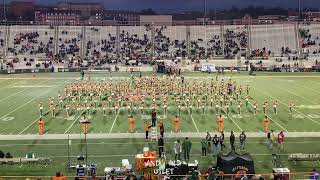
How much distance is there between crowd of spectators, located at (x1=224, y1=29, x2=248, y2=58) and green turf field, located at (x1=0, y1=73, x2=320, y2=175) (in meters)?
23.9

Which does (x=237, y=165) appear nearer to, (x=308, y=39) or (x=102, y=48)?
(x=102, y=48)

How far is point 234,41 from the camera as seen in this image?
66.9 m

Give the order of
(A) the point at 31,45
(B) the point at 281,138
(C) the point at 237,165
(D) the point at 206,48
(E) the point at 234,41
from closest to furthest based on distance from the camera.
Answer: (C) the point at 237,165 → (B) the point at 281,138 → (A) the point at 31,45 → (D) the point at 206,48 → (E) the point at 234,41

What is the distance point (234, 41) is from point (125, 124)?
45219 millimetres

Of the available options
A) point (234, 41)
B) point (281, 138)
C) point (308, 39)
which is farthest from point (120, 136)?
point (308, 39)

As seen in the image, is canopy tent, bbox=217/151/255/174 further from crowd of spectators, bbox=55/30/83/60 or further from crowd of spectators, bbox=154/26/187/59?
crowd of spectators, bbox=55/30/83/60

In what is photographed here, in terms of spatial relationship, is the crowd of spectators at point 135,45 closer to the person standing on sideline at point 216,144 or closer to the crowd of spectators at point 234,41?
the crowd of spectators at point 234,41

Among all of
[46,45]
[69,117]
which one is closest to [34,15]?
[46,45]

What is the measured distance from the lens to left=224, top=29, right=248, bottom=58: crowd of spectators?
2515 inches

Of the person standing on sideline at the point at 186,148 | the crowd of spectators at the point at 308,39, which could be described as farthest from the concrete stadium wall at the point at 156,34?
the person standing on sideline at the point at 186,148

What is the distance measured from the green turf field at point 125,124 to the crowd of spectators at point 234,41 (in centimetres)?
2387

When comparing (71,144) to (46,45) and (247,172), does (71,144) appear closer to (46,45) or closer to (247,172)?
(247,172)

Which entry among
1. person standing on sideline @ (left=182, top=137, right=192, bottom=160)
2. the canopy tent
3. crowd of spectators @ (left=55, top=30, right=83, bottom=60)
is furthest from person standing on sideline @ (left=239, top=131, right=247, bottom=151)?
crowd of spectators @ (left=55, top=30, right=83, bottom=60)

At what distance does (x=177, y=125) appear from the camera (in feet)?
74.3
